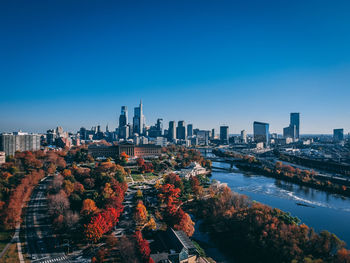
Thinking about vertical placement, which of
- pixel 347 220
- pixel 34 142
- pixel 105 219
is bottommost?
pixel 347 220

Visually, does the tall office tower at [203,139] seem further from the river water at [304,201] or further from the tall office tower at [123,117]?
the river water at [304,201]

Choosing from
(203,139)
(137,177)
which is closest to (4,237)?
(137,177)

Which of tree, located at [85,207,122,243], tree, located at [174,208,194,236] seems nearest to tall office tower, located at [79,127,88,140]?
tree, located at [85,207,122,243]

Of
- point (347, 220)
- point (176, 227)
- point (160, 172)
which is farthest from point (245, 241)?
point (160, 172)

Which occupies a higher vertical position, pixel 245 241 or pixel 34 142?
pixel 34 142

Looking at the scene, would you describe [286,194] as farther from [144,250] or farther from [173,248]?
[144,250]

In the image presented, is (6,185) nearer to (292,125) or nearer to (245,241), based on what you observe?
(245,241)
